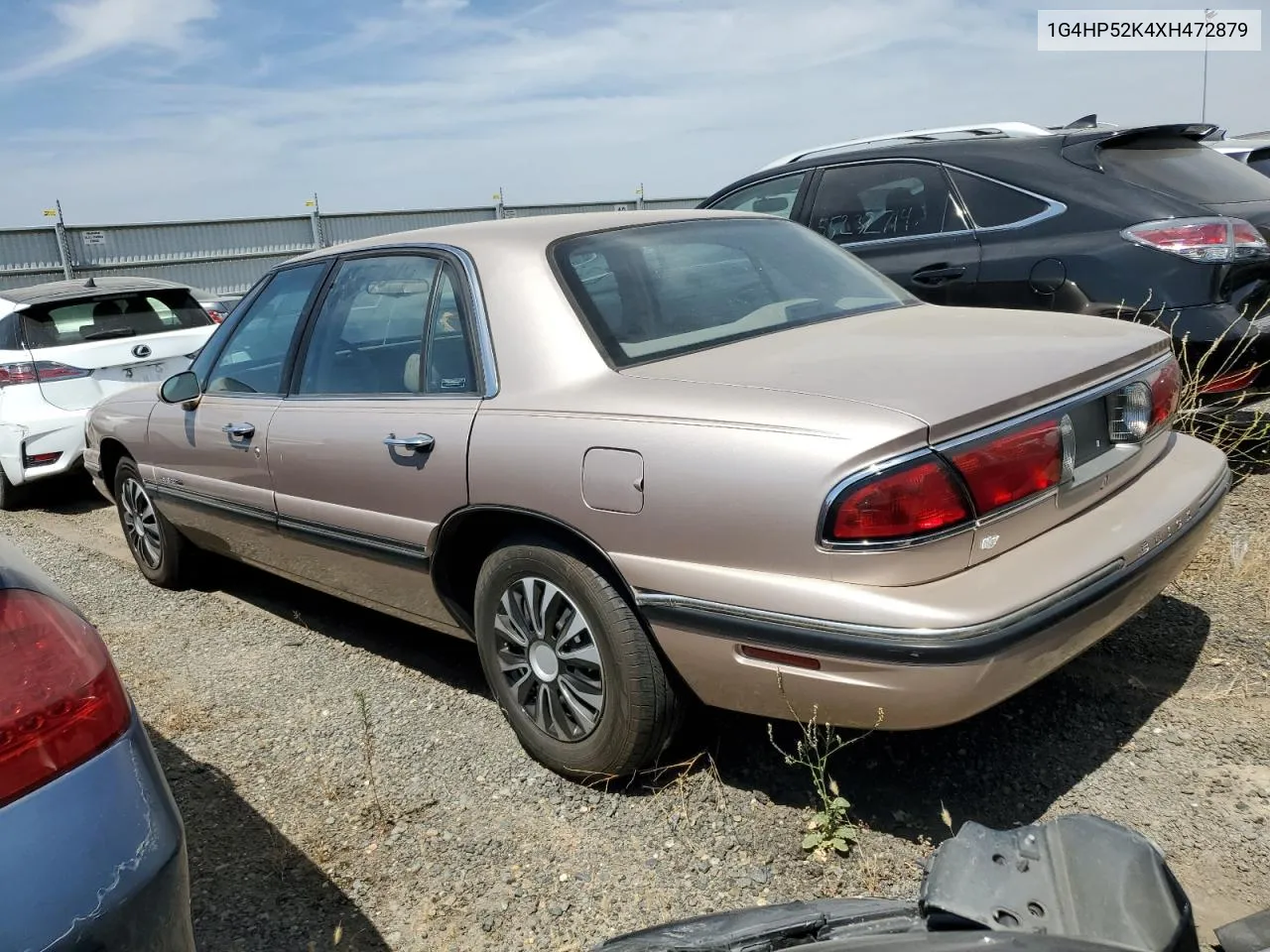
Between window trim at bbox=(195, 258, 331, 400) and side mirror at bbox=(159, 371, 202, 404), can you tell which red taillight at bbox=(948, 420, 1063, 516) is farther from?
side mirror at bbox=(159, 371, 202, 404)

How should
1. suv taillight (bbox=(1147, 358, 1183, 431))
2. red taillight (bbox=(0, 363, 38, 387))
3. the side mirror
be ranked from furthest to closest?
red taillight (bbox=(0, 363, 38, 387)) → the side mirror → suv taillight (bbox=(1147, 358, 1183, 431))

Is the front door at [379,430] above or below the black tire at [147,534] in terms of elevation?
above

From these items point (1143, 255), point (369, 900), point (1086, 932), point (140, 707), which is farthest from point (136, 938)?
point (1143, 255)

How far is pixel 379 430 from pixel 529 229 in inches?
31.5

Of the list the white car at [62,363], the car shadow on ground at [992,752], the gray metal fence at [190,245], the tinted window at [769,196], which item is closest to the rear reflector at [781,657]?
the car shadow on ground at [992,752]

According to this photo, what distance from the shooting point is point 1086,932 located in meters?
1.38

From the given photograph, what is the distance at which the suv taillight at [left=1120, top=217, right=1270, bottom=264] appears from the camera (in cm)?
417

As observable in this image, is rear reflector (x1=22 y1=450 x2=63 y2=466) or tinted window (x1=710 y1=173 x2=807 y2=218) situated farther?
rear reflector (x1=22 y1=450 x2=63 y2=466)

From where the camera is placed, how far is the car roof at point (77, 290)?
6868 millimetres

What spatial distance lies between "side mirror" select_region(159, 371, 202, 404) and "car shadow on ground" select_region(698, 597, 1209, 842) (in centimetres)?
256

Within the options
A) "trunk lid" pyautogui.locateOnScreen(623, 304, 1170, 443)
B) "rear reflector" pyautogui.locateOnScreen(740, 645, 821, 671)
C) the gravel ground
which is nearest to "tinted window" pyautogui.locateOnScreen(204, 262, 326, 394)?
the gravel ground

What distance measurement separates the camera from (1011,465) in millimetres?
2314

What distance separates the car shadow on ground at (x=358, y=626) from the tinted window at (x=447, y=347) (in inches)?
45.2

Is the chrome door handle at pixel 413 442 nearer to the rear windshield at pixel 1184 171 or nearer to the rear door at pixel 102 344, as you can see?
the rear windshield at pixel 1184 171
